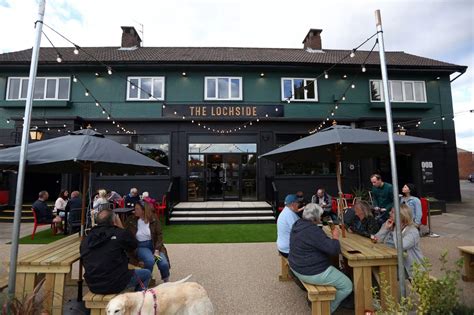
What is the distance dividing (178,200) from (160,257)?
7.99m

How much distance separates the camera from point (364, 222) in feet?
14.3

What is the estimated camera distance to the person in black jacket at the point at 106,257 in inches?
110

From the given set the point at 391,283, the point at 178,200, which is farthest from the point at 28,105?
the point at 178,200

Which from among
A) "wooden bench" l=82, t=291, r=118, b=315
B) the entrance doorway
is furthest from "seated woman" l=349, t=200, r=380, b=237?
the entrance doorway

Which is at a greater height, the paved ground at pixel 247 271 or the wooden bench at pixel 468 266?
the wooden bench at pixel 468 266

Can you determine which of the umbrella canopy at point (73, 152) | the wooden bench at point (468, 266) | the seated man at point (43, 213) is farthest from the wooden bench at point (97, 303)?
the seated man at point (43, 213)

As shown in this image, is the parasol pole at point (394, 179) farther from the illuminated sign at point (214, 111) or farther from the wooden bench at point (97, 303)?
the illuminated sign at point (214, 111)

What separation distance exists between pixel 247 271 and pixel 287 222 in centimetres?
162

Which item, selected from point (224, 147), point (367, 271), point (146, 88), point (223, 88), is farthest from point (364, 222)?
point (146, 88)

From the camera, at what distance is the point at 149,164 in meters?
4.34

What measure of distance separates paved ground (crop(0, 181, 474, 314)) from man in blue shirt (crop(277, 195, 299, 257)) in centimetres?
67

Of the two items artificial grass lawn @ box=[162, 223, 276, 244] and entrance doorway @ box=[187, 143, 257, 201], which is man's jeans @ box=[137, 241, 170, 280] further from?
entrance doorway @ box=[187, 143, 257, 201]

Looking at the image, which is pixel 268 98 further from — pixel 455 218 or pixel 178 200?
pixel 455 218

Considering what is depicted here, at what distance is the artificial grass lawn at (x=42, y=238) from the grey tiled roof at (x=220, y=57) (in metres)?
8.26
